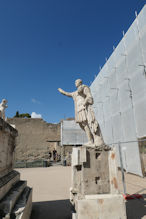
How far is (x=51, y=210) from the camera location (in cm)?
354

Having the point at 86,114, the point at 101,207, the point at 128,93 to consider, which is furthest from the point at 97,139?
the point at 128,93

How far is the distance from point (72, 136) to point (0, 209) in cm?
1522

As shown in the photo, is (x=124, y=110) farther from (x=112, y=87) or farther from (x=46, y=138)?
(x=46, y=138)

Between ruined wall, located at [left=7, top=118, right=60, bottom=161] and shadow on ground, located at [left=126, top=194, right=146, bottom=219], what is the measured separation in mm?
13906

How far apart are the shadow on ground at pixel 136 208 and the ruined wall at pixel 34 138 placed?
1391cm

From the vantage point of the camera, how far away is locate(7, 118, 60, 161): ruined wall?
17359 millimetres

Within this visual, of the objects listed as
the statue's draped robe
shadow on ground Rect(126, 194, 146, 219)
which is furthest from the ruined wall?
the statue's draped robe

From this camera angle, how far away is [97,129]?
11.0 feet

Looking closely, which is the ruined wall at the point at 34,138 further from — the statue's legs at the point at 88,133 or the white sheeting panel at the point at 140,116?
the statue's legs at the point at 88,133

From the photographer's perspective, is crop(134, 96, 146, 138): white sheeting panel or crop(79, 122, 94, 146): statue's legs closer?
crop(79, 122, 94, 146): statue's legs

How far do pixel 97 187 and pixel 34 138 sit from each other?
16016 millimetres

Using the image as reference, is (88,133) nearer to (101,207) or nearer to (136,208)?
(101,207)

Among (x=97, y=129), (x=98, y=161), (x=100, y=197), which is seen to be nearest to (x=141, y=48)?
(x=97, y=129)

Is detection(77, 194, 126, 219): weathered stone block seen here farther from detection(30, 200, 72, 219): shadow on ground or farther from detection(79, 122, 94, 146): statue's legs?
detection(79, 122, 94, 146): statue's legs
